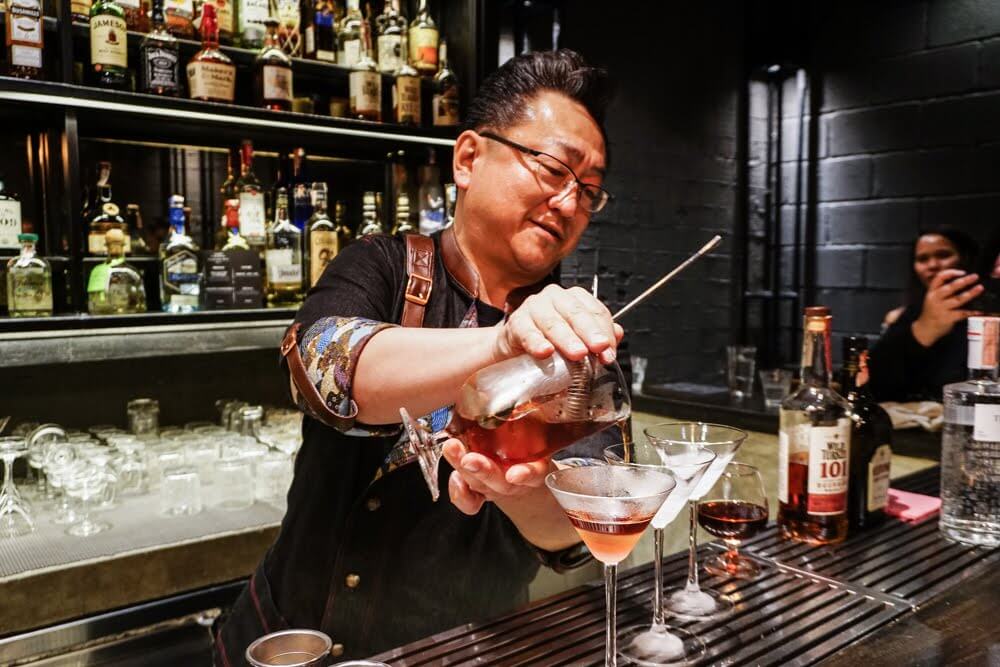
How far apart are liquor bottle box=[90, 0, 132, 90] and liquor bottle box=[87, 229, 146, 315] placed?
1.24ft

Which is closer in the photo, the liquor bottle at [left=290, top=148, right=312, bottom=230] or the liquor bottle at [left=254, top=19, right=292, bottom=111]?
the liquor bottle at [left=254, top=19, right=292, bottom=111]

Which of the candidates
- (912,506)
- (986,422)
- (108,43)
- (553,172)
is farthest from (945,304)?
(108,43)

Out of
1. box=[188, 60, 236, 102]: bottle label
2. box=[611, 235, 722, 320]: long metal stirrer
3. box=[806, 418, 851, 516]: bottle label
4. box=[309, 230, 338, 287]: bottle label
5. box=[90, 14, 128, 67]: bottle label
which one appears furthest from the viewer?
box=[309, 230, 338, 287]: bottle label

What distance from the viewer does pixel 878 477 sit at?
1.33 metres

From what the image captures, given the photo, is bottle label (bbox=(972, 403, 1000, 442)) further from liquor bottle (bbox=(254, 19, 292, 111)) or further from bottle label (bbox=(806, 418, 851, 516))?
liquor bottle (bbox=(254, 19, 292, 111))

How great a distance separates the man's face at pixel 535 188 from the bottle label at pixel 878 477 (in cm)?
64

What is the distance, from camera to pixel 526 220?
4.19 feet

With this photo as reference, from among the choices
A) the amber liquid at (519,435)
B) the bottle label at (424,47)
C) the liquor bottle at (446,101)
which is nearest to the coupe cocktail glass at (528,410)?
the amber liquid at (519,435)

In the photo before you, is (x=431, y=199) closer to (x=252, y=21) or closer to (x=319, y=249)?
(x=319, y=249)

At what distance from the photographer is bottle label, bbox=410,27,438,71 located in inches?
96.0

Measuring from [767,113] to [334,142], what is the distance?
8.27ft

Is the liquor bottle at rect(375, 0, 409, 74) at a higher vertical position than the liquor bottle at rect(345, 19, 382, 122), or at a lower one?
higher

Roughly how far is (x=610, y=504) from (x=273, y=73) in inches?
70.3

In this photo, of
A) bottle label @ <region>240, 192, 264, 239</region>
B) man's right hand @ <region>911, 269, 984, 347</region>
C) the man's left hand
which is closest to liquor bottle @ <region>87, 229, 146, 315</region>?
bottle label @ <region>240, 192, 264, 239</region>
